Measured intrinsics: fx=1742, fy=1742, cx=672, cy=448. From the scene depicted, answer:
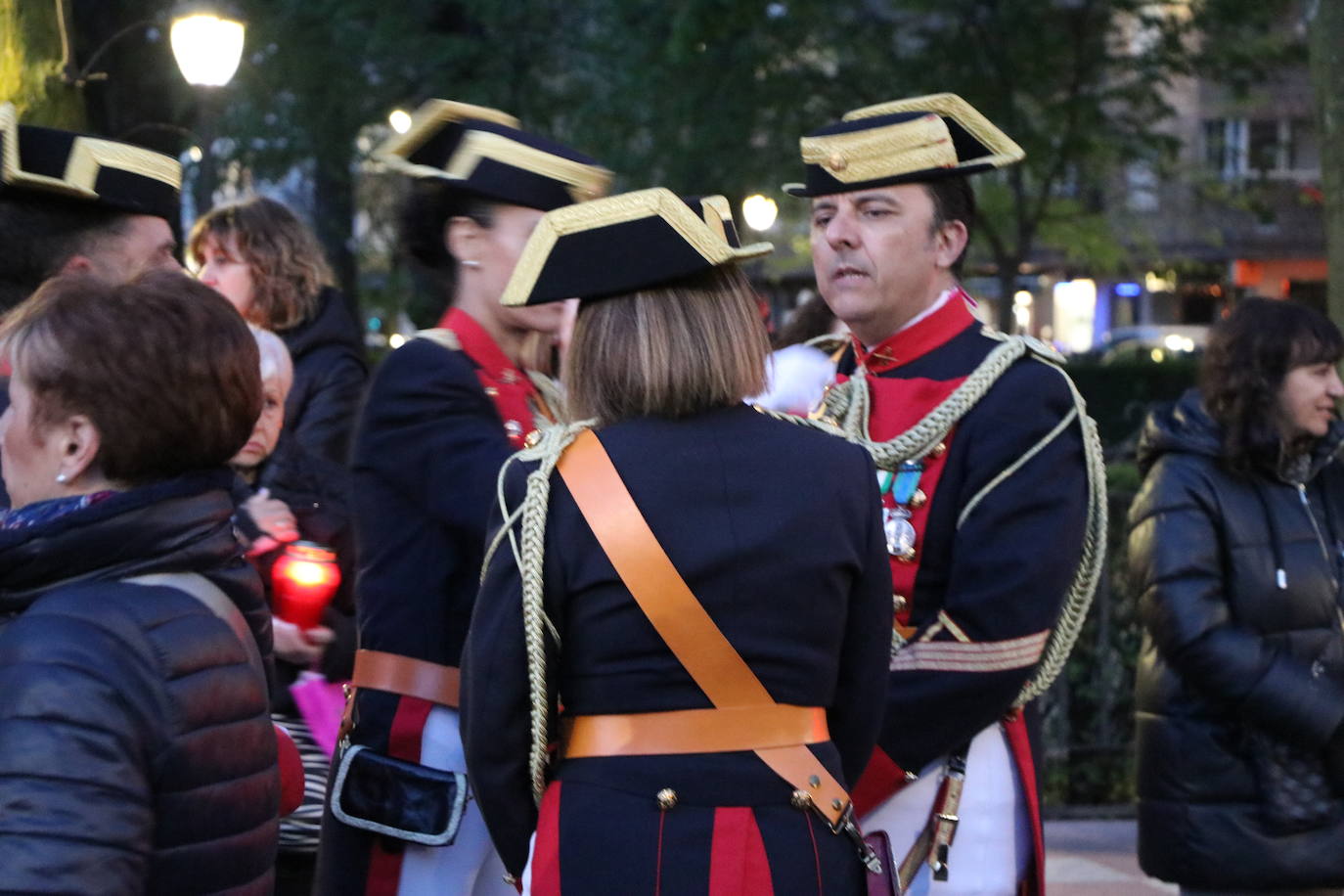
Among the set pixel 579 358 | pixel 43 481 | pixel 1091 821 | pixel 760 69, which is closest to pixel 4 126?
pixel 43 481

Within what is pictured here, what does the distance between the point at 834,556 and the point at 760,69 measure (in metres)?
14.5

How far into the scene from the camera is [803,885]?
2.56 metres

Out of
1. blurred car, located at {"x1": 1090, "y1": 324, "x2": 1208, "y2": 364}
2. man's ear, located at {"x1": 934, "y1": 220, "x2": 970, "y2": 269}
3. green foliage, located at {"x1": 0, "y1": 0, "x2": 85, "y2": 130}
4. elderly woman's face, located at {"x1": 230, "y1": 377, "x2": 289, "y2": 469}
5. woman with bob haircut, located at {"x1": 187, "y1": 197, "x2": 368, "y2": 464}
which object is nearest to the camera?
man's ear, located at {"x1": 934, "y1": 220, "x2": 970, "y2": 269}

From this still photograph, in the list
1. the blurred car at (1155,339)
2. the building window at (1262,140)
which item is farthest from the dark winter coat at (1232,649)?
the building window at (1262,140)

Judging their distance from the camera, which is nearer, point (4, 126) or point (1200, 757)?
point (4, 126)

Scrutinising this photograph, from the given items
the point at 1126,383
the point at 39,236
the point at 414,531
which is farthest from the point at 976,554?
the point at 1126,383

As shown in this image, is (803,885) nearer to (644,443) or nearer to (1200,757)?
(644,443)

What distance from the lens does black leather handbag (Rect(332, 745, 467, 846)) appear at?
10.4 ft

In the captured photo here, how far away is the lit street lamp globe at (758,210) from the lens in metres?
19.7

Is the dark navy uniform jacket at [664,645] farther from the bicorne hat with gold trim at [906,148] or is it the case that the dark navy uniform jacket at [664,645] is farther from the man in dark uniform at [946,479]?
the bicorne hat with gold trim at [906,148]

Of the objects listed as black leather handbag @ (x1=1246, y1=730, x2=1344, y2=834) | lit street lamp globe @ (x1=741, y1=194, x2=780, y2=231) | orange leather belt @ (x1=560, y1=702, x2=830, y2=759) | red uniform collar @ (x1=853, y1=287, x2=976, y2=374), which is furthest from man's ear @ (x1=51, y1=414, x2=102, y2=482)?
lit street lamp globe @ (x1=741, y1=194, x2=780, y2=231)

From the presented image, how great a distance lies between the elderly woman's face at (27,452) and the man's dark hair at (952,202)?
6.04 feet

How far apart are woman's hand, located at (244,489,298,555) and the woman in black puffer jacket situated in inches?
84.6

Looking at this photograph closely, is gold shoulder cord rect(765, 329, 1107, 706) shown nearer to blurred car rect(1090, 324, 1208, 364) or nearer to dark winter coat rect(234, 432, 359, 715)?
dark winter coat rect(234, 432, 359, 715)
